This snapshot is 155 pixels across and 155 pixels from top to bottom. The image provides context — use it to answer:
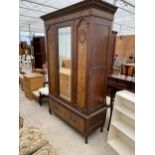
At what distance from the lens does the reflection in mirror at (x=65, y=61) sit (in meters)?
2.51

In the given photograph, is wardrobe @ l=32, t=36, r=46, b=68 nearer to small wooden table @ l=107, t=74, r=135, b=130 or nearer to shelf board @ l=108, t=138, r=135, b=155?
small wooden table @ l=107, t=74, r=135, b=130

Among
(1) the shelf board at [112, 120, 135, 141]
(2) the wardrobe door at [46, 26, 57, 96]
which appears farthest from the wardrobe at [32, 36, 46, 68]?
(1) the shelf board at [112, 120, 135, 141]

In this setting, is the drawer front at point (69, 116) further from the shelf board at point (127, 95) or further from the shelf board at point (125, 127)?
the shelf board at point (127, 95)

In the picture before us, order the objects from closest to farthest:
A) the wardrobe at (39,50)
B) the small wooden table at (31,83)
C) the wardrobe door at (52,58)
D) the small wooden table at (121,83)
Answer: the small wooden table at (121,83), the wardrobe door at (52,58), the small wooden table at (31,83), the wardrobe at (39,50)

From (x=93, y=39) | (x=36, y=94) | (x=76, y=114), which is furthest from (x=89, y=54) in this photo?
(x=36, y=94)

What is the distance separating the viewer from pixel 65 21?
2404 mm

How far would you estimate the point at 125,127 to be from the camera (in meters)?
2.02

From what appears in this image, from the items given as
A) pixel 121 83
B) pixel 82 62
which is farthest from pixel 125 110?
pixel 82 62

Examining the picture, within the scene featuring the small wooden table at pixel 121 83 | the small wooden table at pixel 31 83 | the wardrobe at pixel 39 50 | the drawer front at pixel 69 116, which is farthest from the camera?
the wardrobe at pixel 39 50

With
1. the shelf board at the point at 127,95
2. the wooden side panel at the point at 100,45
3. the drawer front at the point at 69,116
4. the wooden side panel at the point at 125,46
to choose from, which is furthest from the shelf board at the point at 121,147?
the wooden side panel at the point at 125,46

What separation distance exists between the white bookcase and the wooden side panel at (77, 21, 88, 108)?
1.73ft
